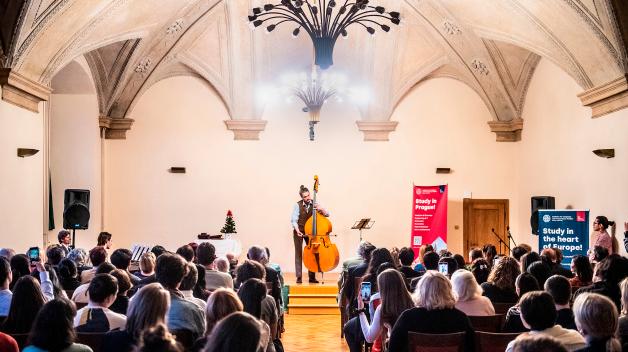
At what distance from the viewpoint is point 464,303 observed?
5652 millimetres

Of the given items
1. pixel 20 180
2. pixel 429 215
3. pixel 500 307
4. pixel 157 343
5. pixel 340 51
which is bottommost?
pixel 500 307

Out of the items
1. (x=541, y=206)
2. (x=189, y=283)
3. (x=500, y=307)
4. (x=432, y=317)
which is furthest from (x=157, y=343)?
(x=541, y=206)

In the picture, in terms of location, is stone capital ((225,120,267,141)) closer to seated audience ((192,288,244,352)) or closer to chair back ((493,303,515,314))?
chair back ((493,303,515,314))

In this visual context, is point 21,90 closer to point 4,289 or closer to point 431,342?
Result: point 4,289

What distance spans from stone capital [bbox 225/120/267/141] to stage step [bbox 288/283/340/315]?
392cm

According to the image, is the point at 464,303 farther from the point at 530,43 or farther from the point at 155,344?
the point at 530,43

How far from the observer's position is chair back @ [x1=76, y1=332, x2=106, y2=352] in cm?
425

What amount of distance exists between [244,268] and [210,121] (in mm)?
10005

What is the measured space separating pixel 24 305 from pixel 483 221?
40.0 feet

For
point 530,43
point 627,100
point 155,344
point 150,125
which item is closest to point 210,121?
point 150,125

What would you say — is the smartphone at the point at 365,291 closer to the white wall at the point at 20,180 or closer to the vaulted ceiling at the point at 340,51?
the white wall at the point at 20,180

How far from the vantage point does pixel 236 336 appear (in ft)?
9.55

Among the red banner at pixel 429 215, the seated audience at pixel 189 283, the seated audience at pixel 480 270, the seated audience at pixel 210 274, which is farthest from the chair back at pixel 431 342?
the red banner at pixel 429 215

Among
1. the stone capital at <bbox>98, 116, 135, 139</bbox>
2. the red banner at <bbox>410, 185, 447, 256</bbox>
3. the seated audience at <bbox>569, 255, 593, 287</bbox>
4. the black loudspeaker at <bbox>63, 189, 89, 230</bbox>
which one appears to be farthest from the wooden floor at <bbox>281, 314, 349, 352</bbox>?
the stone capital at <bbox>98, 116, 135, 139</bbox>
